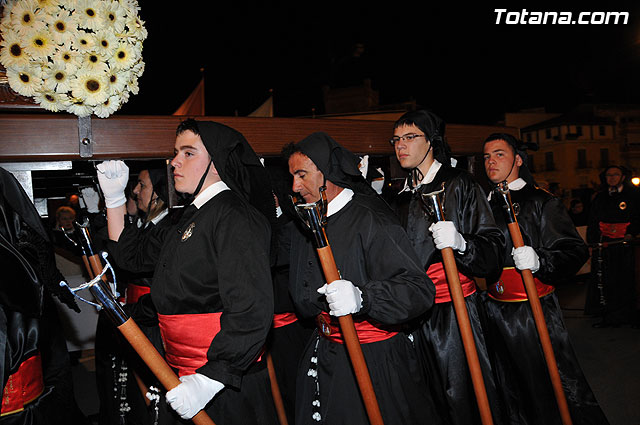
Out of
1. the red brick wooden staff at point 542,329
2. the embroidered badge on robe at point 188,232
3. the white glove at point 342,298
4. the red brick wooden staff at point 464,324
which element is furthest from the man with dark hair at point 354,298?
the red brick wooden staff at point 542,329

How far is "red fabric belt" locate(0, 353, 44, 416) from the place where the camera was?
2158mm

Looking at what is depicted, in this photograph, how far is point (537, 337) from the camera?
11.3 ft

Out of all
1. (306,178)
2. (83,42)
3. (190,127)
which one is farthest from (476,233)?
(83,42)

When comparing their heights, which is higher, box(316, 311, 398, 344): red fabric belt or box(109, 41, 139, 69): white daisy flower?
box(109, 41, 139, 69): white daisy flower

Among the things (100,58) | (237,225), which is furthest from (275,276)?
(100,58)

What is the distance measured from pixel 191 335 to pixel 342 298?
68cm

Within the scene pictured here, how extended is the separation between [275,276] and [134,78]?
1679 mm

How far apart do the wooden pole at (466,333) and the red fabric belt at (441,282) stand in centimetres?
40

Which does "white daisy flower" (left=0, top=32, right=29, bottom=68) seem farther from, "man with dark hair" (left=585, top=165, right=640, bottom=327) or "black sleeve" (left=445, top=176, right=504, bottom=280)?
"man with dark hair" (left=585, top=165, right=640, bottom=327)

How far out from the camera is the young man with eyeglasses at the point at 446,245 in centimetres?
303

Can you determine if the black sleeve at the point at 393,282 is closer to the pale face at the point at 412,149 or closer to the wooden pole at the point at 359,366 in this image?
the wooden pole at the point at 359,366

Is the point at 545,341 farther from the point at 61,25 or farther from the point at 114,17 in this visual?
the point at 61,25

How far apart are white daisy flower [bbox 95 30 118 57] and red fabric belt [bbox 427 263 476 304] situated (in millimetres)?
2475

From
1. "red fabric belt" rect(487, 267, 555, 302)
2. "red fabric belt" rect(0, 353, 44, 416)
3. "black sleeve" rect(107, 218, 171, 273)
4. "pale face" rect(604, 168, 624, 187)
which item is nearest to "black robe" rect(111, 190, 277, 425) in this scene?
"red fabric belt" rect(0, 353, 44, 416)
